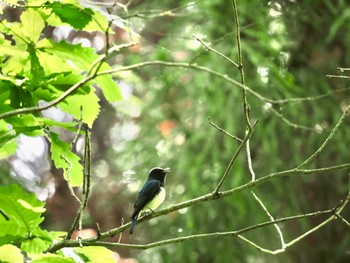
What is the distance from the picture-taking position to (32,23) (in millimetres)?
1242

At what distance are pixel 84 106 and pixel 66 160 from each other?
0.15 m

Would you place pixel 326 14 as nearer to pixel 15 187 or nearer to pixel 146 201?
pixel 146 201

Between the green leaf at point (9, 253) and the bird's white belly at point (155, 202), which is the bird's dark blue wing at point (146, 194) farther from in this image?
the green leaf at point (9, 253)

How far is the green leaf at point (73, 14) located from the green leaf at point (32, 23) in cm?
4

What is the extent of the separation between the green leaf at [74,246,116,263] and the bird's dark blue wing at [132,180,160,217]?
3.63 feet

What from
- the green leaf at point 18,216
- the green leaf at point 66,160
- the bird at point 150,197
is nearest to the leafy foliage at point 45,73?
the green leaf at point 66,160

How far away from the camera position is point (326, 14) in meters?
4.84

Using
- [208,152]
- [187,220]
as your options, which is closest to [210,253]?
[187,220]

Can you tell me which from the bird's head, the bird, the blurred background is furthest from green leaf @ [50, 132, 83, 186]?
the blurred background

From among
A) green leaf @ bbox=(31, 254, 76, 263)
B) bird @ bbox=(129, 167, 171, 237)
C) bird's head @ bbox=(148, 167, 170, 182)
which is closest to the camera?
green leaf @ bbox=(31, 254, 76, 263)

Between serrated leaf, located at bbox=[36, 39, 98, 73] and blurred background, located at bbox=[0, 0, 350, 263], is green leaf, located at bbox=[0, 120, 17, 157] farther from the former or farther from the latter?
blurred background, located at bbox=[0, 0, 350, 263]

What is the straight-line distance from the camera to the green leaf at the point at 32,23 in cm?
124

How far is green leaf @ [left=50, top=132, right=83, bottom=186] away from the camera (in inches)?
49.0

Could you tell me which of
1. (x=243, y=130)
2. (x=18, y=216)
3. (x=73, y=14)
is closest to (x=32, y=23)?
(x=73, y=14)
